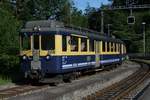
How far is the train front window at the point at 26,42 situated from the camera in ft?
81.3

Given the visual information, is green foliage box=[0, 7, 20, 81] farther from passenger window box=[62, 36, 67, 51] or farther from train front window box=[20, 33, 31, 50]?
passenger window box=[62, 36, 67, 51]

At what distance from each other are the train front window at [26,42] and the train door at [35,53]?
30 cm

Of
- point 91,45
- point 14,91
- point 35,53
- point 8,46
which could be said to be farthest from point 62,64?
point 91,45

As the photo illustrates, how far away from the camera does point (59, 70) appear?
79.7 ft

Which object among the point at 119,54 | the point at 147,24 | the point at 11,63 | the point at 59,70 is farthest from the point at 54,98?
the point at 147,24

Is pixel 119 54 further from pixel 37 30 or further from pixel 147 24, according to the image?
pixel 147 24

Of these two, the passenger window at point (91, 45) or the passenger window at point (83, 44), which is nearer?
the passenger window at point (83, 44)

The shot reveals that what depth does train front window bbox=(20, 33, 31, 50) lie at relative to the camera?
2477 cm

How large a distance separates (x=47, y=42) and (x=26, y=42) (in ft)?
4.26

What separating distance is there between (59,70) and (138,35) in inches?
3753

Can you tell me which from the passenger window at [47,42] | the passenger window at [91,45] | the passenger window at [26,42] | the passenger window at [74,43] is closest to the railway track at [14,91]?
the passenger window at [47,42]

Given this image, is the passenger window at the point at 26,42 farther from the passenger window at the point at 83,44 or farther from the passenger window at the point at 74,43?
the passenger window at the point at 83,44

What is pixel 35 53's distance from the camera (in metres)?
24.3

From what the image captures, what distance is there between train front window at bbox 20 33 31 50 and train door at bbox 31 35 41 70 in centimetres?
30
